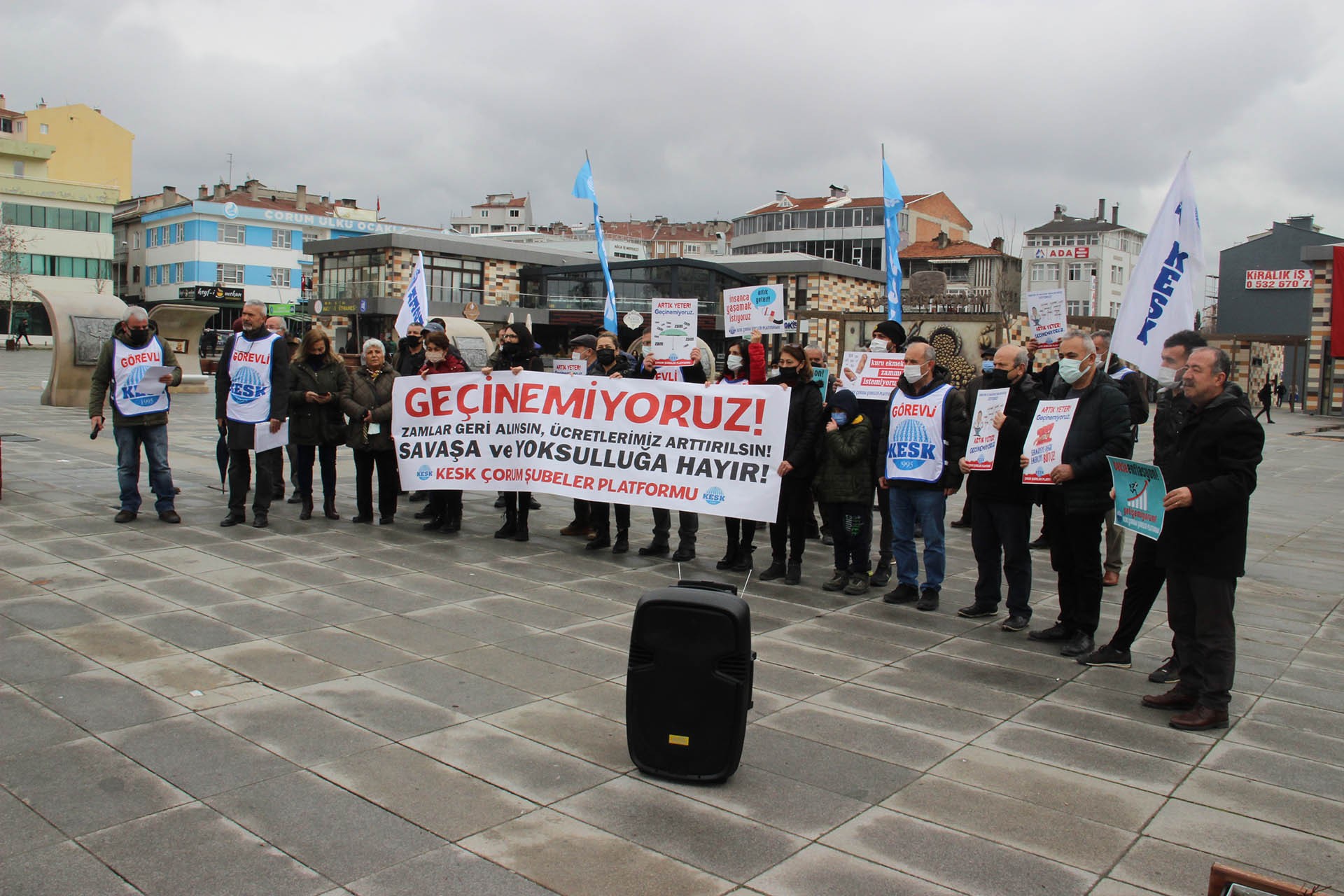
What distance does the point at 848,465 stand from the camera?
7758 mm

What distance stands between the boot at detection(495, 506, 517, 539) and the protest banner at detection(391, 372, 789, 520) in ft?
1.43

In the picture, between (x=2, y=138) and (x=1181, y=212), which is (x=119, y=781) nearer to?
(x=1181, y=212)

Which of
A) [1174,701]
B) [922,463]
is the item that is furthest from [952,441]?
[1174,701]

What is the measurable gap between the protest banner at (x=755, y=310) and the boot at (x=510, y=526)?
4.68 metres

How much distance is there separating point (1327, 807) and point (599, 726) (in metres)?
3.17

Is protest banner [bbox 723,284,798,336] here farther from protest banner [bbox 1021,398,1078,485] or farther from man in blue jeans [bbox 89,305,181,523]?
man in blue jeans [bbox 89,305,181,523]

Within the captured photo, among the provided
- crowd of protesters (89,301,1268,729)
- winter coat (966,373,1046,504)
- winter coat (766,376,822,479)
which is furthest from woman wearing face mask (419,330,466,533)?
winter coat (966,373,1046,504)

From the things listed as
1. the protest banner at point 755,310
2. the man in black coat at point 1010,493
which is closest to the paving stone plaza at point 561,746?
the man in black coat at point 1010,493

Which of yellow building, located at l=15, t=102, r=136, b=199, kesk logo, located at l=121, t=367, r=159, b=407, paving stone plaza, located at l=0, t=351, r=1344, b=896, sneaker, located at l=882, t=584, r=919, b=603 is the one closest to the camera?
paving stone plaza, located at l=0, t=351, r=1344, b=896

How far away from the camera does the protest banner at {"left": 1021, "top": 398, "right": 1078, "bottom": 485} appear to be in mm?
6496

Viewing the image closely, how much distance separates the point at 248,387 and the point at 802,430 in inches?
207

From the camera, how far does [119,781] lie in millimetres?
4090

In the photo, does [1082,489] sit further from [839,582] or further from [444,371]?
[444,371]

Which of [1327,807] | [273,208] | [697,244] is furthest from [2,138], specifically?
[1327,807]
